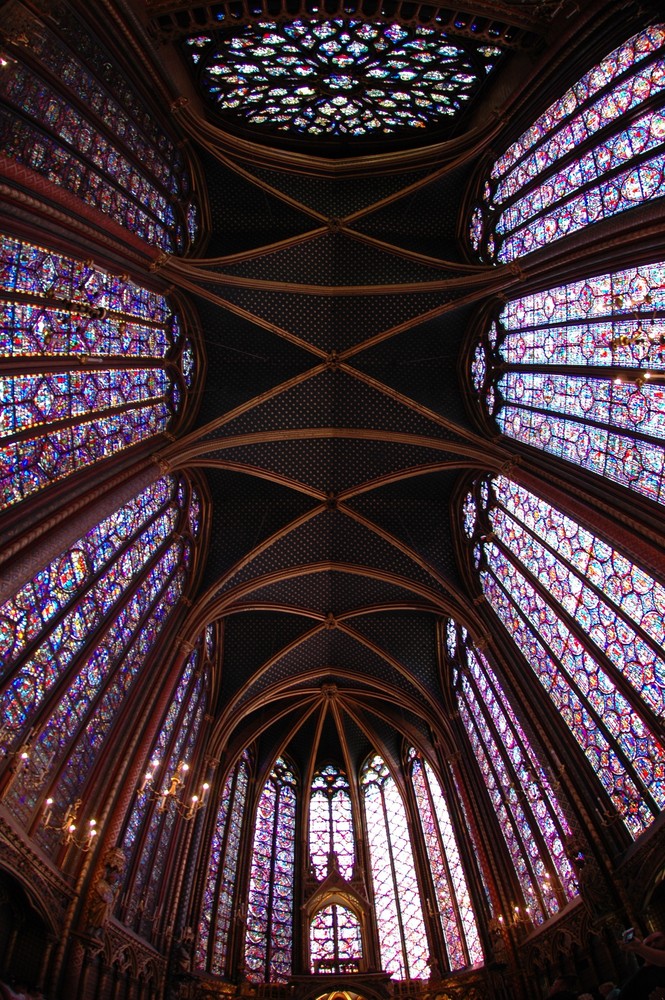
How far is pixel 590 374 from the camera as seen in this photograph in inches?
→ 514

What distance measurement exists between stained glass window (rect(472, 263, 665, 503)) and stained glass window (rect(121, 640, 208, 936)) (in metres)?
10.3

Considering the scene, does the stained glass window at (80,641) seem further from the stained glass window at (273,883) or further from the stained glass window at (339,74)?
the stained glass window at (339,74)

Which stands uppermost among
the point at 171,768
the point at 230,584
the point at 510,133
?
the point at 510,133

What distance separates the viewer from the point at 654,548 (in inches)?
440

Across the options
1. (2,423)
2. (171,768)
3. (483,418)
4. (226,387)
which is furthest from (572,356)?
(171,768)

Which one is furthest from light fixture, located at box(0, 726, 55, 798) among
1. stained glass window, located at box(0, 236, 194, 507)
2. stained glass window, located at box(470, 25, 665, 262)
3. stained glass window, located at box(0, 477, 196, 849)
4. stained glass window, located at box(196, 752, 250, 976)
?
stained glass window, located at box(470, 25, 665, 262)

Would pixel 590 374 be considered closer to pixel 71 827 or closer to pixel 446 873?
pixel 71 827

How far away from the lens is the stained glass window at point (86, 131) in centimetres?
1055

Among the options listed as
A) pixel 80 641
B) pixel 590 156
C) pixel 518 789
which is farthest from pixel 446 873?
pixel 590 156

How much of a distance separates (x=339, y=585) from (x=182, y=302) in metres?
9.70

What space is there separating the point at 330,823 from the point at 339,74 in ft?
68.9

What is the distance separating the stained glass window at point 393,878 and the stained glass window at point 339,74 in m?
19.6

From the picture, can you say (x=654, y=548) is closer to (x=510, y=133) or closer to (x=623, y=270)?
(x=623, y=270)

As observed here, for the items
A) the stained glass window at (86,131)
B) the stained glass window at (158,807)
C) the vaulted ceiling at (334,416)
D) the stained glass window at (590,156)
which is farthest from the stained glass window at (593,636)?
the stained glass window at (86,131)
